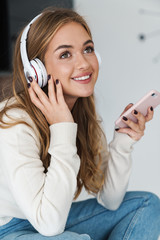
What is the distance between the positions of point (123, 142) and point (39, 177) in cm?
40

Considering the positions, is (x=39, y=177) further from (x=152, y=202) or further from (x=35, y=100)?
(x=152, y=202)

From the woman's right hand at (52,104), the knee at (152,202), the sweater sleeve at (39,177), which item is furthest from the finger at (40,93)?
the knee at (152,202)

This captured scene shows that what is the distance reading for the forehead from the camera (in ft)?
3.52

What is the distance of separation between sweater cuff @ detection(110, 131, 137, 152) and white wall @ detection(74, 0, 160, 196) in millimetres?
1266

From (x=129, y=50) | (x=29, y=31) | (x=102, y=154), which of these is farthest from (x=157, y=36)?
(x=29, y=31)

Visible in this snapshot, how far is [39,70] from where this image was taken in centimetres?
104

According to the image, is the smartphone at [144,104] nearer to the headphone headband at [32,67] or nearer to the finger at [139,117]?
the finger at [139,117]

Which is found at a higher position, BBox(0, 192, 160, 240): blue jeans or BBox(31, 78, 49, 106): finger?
BBox(31, 78, 49, 106): finger

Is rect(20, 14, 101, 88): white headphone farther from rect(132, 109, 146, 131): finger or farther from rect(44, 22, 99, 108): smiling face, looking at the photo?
rect(132, 109, 146, 131): finger

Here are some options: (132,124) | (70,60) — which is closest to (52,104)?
(70,60)

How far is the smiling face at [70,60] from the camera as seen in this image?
1076 millimetres

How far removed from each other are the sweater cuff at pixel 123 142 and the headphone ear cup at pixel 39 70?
0.37 metres

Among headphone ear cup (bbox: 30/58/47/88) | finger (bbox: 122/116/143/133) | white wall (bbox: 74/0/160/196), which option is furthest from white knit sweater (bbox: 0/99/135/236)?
white wall (bbox: 74/0/160/196)

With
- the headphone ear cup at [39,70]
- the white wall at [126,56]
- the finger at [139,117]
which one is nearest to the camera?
the headphone ear cup at [39,70]
